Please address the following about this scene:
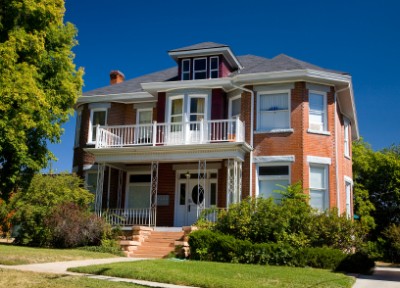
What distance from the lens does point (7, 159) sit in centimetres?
1606

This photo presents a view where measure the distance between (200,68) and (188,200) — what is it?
6.38 meters

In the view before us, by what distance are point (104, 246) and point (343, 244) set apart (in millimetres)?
8618

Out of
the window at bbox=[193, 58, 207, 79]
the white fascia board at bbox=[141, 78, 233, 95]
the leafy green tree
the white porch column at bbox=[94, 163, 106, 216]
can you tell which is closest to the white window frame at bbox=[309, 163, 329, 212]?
the white fascia board at bbox=[141, 78, 233, 95]

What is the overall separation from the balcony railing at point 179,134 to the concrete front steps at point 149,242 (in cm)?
390

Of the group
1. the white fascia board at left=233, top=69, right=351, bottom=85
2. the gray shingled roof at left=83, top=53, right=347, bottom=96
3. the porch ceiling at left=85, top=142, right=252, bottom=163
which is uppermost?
the gray shingled roof at left=83, top=53, right=347, bottom=96

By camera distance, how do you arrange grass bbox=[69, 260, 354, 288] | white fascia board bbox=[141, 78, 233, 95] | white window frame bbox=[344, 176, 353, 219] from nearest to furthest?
grass bbox=[69, 260, 354, 288], white fascia board bbox=[141, 78, 233, 95], white window frame bbox=[344, 176, 353, 219]

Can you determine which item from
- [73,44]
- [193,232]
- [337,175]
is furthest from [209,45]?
[193,232]

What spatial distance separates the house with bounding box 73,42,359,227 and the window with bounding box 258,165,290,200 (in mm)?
43

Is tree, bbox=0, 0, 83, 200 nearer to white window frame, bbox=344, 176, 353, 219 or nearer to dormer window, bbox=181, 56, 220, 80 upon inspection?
dormer window, bbox=181, 56, 220, 80

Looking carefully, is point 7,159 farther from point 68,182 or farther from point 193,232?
point 193,232

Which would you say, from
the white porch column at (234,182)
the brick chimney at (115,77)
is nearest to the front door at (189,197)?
the white porch column at (234,182)

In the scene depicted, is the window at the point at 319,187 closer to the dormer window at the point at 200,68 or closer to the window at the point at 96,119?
the dormer window at the point at 200,68

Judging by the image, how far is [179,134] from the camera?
2050 centimetres

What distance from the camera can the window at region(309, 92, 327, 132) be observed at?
19859 mm
